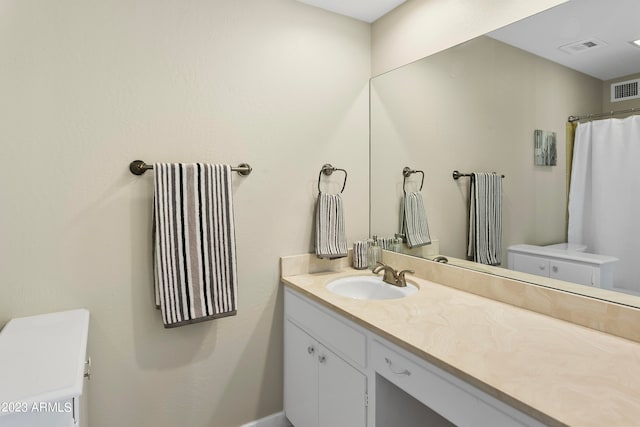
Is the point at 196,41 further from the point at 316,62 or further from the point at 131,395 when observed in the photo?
the point at 131,395

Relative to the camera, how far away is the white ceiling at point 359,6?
1.92 metres

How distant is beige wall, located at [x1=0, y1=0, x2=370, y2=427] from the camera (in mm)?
1346

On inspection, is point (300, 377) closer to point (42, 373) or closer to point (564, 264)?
point (42, 373)

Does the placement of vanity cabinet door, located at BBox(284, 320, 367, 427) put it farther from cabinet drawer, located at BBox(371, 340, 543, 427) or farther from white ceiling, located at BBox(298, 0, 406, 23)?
white ceiling, located at BBox(298, 0, 406, 23)

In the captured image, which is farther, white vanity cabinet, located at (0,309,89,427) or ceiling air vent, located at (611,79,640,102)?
ceiling air vent, located at (611,79,640,102)

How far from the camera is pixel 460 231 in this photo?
5.73ft

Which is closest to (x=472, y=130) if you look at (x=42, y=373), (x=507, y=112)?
(x=507, y=112)

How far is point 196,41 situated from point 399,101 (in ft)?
3.65

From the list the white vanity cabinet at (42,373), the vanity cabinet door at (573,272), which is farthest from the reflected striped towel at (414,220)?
the white vanity cabinet at (42,373)

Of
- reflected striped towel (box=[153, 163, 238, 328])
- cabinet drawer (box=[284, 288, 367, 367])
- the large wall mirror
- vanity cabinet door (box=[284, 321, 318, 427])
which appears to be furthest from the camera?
vanity cabinet door (box=[284, 321, 318, 427])

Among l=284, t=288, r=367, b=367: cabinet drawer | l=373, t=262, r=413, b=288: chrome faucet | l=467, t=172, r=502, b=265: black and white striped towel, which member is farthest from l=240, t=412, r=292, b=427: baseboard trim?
l=467, t=172, r=502, b=265: black and white striped towel

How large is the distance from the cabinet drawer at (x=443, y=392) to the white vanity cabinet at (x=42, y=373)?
88 centimetres

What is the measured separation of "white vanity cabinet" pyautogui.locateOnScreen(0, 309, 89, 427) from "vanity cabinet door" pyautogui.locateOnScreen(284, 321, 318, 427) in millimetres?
903

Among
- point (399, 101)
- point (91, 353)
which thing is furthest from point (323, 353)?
point (399, 101)
